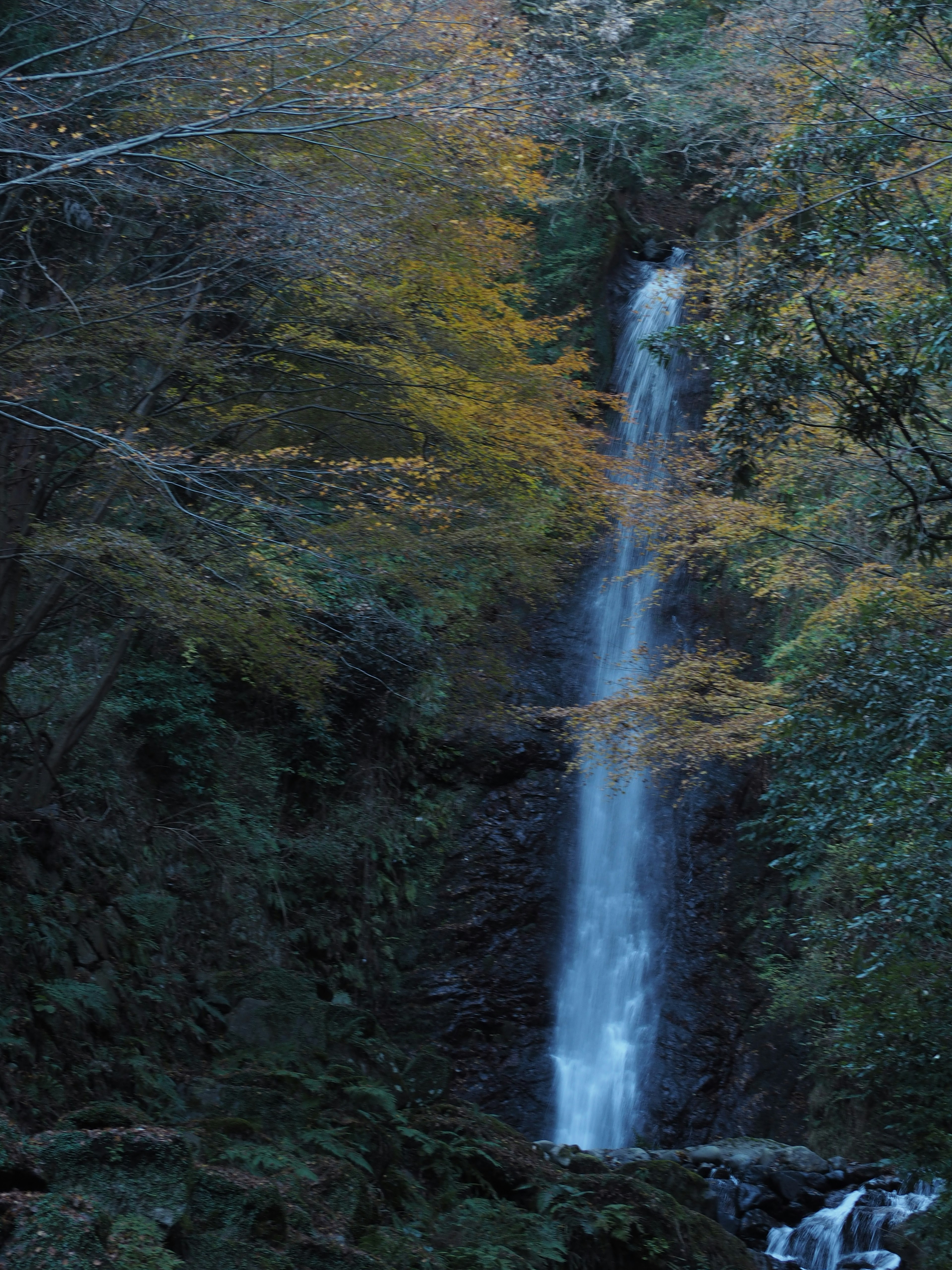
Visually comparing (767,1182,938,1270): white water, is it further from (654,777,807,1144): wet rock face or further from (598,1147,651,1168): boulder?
(654,777,807,1144): wet rock face

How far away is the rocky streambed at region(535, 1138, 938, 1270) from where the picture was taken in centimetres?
1043

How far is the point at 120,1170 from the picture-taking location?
16.1ft

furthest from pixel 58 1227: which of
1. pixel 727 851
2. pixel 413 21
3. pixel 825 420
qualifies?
pixel 727 851

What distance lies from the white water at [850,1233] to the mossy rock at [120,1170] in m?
7.86

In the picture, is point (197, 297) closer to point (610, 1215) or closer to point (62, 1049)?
point (62, 1049)

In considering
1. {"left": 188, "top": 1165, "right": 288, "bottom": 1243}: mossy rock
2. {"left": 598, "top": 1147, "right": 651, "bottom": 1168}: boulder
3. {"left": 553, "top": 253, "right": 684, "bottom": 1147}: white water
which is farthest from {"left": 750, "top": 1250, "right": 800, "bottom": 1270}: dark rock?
{"left": 188, "top": 1165, "right": 288, "bottom": 1243}: mossy rock

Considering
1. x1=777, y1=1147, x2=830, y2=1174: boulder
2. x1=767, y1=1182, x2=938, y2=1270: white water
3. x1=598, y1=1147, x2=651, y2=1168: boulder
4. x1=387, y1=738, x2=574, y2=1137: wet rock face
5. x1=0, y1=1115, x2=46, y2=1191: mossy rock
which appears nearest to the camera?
x1=0, y1=1115, x2=46, y2=1191: mossy rock

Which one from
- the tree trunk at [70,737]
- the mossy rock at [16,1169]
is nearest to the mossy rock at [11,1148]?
the mossy rock at [16,1169]

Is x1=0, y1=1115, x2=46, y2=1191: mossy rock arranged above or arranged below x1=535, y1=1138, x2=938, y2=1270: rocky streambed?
above

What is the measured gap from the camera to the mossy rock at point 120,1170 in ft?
15.8

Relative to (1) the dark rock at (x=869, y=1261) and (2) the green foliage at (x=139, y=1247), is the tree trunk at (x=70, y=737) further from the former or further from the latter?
(1) the dark rock at (x=869, y=1261)

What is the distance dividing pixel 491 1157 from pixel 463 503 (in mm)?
5636

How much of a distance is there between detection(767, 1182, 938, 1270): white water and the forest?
0.17 metres

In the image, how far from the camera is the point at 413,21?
8727mm
